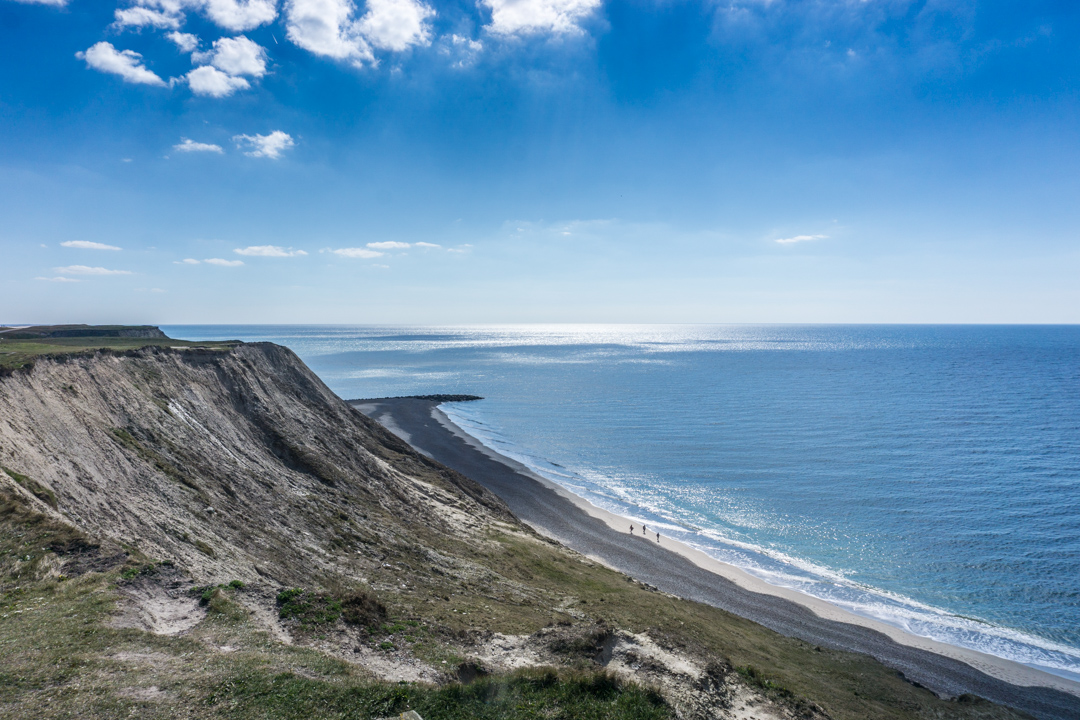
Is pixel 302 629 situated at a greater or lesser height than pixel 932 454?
greater

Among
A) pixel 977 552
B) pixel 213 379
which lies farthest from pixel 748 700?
pixel 213 379

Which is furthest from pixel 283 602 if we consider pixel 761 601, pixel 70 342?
pixel 70 342

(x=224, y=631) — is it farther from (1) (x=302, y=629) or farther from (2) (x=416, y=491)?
(2) (x=416, y=491)

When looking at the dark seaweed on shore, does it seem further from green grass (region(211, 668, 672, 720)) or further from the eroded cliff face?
green grass (region(211, 668, 672, 720))

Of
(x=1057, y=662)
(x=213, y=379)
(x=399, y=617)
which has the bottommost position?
(x=1057, y=662)

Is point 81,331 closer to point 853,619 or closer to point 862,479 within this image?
point 853,619

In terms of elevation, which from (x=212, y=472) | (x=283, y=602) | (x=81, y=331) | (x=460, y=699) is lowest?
(x=460, y=699)

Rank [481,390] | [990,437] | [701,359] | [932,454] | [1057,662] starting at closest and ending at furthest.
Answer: [1057,662] < [932,454] < [990,437] < [481,390] < [701,359]

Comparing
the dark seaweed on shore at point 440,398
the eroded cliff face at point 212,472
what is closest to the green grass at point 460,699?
the eroded cliff face at point 212,472
